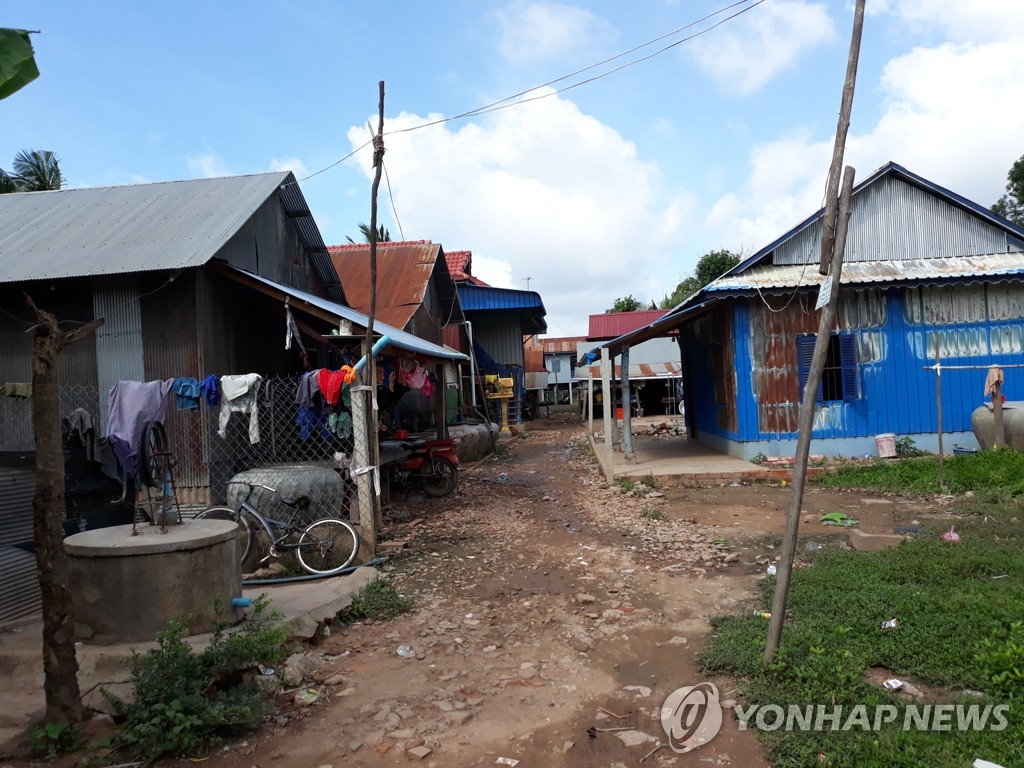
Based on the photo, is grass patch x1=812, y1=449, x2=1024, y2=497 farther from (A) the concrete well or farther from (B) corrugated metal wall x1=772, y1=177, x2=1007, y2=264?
(A) the concrete well

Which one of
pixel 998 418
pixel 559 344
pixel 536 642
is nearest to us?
pixel 536 642

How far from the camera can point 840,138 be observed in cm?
393

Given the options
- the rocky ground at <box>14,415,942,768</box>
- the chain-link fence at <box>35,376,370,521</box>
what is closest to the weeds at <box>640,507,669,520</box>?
the rocky ground at <box>14,415,942,768</box>

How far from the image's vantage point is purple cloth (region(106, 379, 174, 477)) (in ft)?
22.4

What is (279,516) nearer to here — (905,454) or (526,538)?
(526,538)

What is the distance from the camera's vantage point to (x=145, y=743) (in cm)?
337

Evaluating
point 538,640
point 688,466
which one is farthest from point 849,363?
point 538,640

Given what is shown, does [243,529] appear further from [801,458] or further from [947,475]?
[947,475]

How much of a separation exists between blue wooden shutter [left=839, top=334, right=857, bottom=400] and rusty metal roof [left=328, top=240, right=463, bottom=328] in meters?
9.09

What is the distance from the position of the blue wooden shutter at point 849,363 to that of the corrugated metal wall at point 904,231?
71.1 inches

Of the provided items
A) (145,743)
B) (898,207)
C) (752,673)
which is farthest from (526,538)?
(898,207)

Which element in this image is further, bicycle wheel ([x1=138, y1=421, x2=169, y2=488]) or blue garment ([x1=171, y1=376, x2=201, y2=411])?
blue garment ([x1=171, y1=376, x2=201, y2=411])

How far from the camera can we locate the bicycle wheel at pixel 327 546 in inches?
262

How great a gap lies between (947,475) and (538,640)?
783cm
